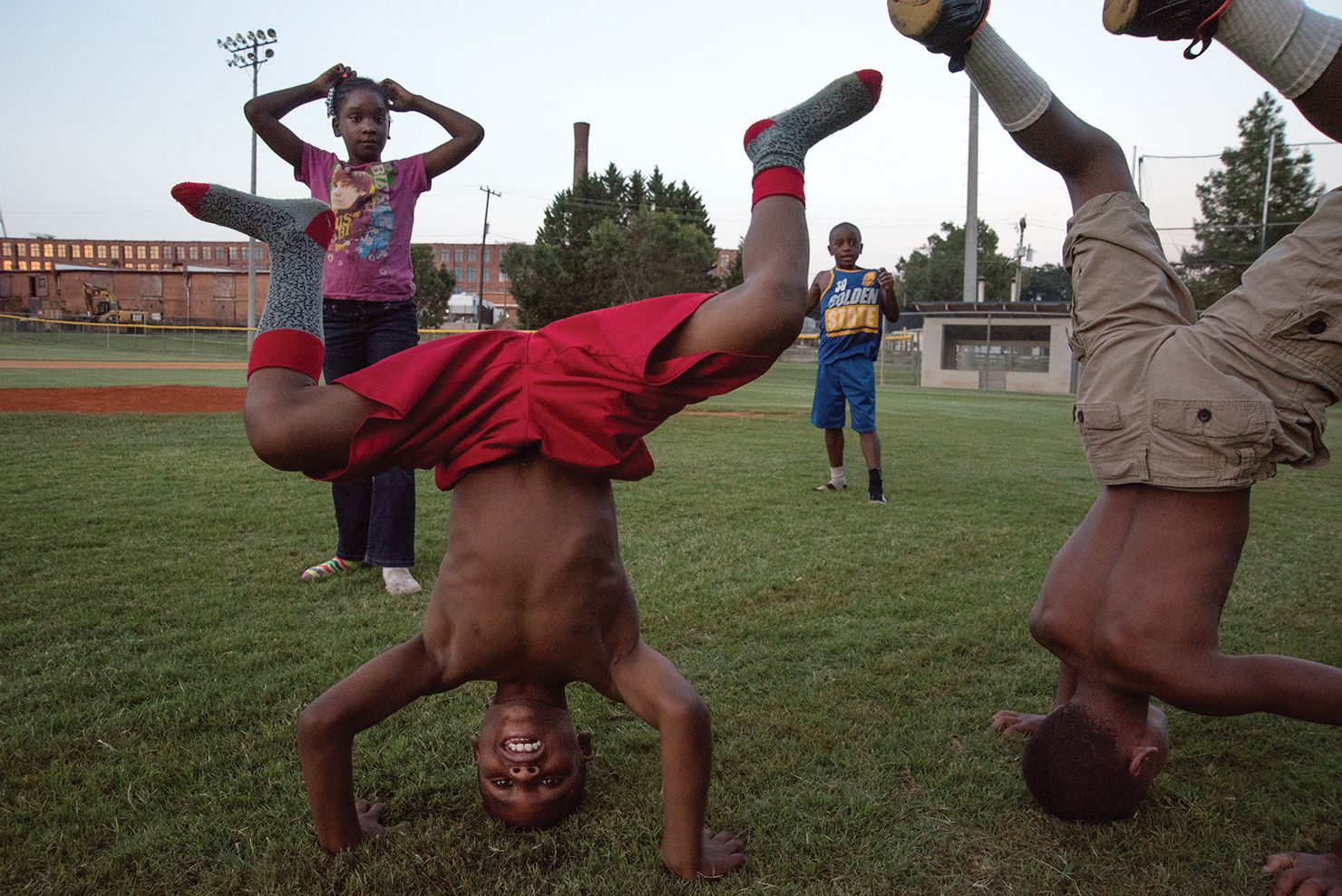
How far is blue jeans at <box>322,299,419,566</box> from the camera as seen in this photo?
163 inches

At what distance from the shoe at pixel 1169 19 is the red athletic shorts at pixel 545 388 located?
4.19 feet

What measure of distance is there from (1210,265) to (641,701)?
1207 inches

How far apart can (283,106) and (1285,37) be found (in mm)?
3604

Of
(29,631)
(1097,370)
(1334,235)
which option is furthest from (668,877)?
(29,631)

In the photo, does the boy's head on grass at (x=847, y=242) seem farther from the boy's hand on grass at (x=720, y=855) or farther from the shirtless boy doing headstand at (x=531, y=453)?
the boy's hand on grass at (x=720, y=855)

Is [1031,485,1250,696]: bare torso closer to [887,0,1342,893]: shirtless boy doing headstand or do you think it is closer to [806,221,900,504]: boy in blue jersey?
[887,0,1342,893]: shirtless boy doing headstand

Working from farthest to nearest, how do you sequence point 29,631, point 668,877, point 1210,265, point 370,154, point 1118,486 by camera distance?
point 1210,265, point 370,154, point 29,631, point 1118,486, point 668,877

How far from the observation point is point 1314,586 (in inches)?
177

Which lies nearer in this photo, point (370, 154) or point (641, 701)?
point (641, 701)

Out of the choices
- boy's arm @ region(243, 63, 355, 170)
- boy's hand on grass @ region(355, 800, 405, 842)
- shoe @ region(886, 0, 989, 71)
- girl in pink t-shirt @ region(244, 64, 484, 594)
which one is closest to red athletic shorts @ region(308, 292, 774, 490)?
boy's hand on grass @ region(355, 800, 405, 842)

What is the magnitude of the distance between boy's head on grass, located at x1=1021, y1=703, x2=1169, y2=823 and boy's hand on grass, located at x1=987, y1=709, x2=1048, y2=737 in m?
0.48

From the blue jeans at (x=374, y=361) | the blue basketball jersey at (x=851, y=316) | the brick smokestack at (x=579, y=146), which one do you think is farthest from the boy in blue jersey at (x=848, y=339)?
the brick smokestack at (x=579, y=146)

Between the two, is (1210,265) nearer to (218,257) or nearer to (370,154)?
(370,154)

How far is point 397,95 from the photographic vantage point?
3.96 m
